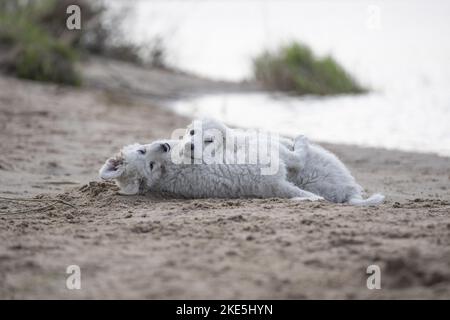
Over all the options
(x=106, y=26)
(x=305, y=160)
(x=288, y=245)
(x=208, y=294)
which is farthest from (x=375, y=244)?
(x=106, y=26)

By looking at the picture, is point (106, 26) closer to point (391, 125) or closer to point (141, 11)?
point (141, 11)

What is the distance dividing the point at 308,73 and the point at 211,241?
1411cm

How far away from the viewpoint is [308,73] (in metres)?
18.9

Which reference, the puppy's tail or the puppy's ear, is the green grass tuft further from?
the puppy's tail

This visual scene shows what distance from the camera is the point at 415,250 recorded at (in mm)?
4742

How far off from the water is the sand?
457cm

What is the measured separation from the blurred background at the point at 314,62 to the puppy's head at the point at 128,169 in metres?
4.81

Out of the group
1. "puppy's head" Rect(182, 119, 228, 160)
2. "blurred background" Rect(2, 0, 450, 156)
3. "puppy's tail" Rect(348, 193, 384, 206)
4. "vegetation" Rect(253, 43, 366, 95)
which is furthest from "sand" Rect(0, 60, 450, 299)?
"vegetation" Rect(253, 43, 366, 95)

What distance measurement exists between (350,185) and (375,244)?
2.19 meters

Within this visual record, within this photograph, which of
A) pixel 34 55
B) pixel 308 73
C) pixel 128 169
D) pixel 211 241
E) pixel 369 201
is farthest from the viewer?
pixel 308 73

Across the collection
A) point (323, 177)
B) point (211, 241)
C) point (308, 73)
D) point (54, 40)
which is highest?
point (54, 40)

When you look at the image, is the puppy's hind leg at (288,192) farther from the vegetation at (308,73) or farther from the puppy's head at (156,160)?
the vegetation at (308,73)

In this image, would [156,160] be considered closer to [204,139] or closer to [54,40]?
[204,139]

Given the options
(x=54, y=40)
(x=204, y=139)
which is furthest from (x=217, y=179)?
(x=54, y=40)
